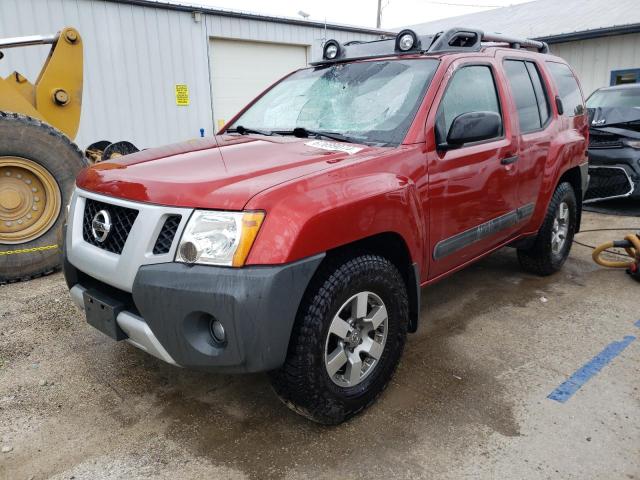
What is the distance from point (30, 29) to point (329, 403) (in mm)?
7928

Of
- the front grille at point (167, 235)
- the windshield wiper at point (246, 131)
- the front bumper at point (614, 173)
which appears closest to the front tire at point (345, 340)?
the front grille at point (167, 235)

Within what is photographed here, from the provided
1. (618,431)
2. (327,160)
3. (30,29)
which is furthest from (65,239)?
(30,29)

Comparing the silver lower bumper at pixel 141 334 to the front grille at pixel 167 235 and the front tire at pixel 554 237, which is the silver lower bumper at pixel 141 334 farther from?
the front tire at pixel 554 237

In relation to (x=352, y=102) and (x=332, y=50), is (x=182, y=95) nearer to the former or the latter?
(x=332, y=50)

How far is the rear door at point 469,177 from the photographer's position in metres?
2.97

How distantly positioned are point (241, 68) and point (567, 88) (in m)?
7.31

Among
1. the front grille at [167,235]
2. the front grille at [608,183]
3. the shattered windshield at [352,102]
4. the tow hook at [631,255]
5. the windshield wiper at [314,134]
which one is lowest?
the tow hook at [631,255]

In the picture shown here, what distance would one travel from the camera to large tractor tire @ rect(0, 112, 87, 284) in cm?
453

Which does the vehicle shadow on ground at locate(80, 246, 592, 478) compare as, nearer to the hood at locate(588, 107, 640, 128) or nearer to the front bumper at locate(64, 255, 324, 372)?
the front bumper at locate(64, 255, 324, 372)

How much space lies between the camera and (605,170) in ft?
23.5

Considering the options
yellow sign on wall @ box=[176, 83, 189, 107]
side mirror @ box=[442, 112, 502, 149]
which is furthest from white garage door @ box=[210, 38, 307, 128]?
side mirror @ box=[442, 112, 502, 149]

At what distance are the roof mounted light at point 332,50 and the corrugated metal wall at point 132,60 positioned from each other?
239 inches

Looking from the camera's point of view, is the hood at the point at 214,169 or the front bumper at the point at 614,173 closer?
the hood at the point at 214,169

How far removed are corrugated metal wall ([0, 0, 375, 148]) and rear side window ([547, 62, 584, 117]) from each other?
6.90 meters
